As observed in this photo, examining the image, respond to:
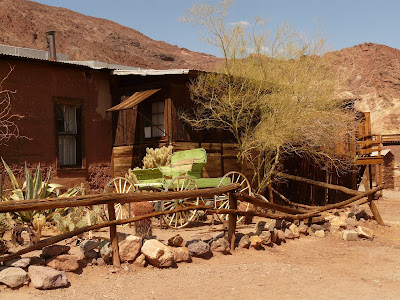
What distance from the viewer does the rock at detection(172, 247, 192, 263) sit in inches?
262

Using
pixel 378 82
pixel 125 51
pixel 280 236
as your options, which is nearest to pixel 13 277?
pixel 280 236

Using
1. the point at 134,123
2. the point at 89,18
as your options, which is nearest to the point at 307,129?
the point at 134,123

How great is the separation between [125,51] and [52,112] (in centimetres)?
5862

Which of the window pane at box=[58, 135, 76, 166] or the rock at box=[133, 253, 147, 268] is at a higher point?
the window pane at box=[58, 135, 76, 166]

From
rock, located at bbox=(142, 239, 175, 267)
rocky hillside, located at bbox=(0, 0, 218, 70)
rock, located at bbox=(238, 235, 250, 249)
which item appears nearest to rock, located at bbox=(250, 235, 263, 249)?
rock, located at bbox=(238, 235, 250, 249)

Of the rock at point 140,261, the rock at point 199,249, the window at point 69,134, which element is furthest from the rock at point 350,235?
the window at point 69,134

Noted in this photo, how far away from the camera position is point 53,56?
14641 millimetres

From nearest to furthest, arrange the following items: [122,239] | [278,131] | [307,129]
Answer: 1. [122,239]
2. [278,131]
3. [307,129]

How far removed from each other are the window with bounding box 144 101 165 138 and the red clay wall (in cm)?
111

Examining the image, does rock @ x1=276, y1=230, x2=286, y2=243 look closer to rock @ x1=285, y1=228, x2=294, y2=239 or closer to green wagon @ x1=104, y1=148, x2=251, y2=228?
rock @ x1=285, y1=228, x2=294, y2=239

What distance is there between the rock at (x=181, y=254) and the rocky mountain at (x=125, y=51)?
36.2m

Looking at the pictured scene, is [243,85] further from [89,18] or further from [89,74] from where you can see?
[89,18]

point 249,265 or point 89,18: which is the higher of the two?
point 89,18

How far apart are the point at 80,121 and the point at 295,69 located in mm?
5997
